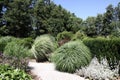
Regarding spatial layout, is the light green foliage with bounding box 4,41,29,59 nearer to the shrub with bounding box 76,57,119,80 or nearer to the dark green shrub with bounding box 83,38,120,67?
the shrub with bounding box 76,57,119,80

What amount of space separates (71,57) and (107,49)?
1.55 m

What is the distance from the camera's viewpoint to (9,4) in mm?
32781

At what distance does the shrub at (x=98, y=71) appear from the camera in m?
8.60

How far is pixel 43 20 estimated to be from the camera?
32.2m

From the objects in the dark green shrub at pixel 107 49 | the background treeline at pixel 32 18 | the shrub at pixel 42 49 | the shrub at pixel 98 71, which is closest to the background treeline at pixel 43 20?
the background treeline at pixel 32 18

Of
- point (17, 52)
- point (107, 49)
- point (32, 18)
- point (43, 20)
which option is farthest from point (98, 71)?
point (32, 18)

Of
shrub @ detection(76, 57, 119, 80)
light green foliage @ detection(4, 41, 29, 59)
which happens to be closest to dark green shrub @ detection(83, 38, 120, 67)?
shrub @ detection(76, 57, 119, 80)

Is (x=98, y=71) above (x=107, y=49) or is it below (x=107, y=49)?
below

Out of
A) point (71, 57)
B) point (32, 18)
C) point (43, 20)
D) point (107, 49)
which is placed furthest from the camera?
point (32, 18)

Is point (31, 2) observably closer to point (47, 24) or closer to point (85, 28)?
point (47, 24)

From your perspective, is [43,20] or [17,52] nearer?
[17,52]

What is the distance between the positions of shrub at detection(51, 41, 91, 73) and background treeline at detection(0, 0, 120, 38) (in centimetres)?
1865

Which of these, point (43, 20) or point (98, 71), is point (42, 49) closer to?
point (98, 71)

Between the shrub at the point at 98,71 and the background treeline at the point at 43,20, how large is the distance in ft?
63.4
